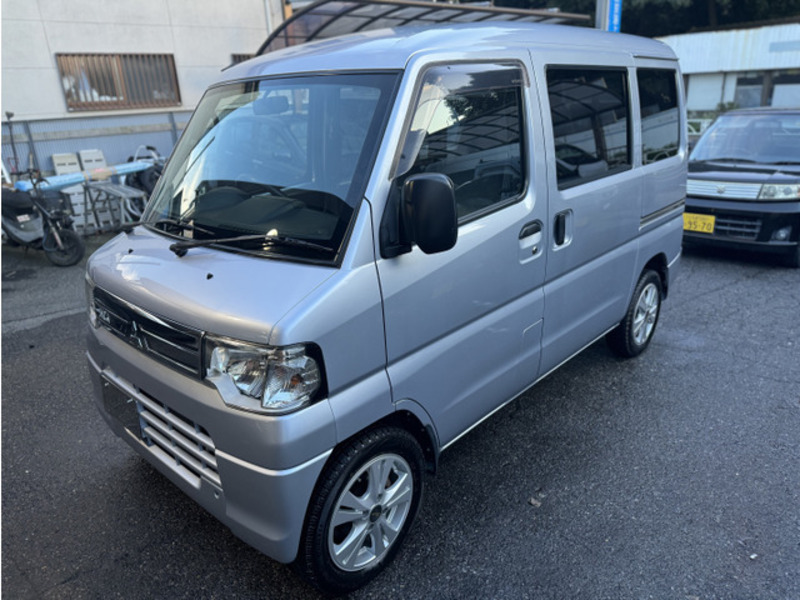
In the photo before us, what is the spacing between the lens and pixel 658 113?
381 centimetres

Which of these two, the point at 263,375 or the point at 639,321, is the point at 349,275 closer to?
the point at 263,375

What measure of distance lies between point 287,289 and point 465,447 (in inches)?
70.1

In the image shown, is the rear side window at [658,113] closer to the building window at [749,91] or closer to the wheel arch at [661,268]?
the wheel arch at [661,268]

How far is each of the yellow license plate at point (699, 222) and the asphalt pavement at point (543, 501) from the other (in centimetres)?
241

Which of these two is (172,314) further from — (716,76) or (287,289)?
(716,76)

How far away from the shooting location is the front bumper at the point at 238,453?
1.81m

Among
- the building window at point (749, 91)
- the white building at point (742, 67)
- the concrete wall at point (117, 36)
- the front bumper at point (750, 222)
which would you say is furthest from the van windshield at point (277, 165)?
the building window at point (749, 91)

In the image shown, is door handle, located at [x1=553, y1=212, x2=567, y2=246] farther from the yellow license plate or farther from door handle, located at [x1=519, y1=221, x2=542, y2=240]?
the yellow license plate

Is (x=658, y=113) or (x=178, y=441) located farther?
(x=658, y=113)

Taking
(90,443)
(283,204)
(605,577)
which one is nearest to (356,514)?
(605,577)

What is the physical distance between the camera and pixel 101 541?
8.42 feet

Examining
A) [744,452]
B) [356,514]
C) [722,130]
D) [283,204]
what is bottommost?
[744,452]

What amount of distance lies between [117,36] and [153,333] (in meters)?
12.1

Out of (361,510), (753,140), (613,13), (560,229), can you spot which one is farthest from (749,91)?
(361,510)
